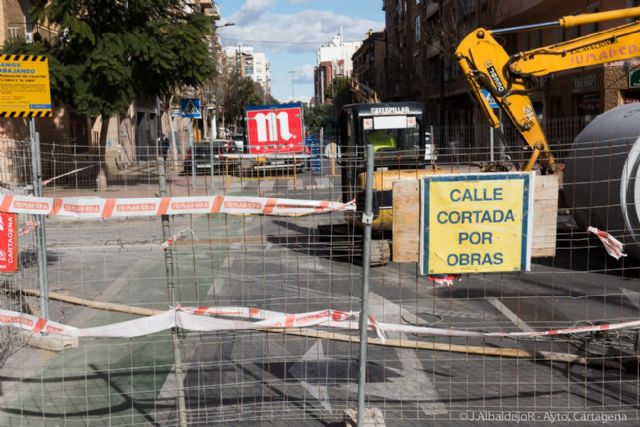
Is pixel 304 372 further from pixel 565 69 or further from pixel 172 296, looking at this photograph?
pixel 565 69

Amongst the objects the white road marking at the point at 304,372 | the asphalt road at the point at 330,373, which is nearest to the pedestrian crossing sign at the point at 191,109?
the asphalt road at the point at 330,373

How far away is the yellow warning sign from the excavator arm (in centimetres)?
733

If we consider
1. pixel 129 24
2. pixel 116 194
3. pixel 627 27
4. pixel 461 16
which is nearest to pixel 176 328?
pixel 627 27

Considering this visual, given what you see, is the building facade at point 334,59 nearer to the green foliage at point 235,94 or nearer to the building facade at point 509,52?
the green foliage at point 235,94

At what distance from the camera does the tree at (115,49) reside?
1973 cm

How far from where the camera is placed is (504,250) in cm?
472

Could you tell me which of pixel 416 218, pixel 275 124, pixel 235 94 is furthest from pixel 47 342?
pixel 235 94

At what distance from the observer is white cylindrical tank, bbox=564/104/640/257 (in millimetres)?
8844

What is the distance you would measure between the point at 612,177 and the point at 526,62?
2.72 meters

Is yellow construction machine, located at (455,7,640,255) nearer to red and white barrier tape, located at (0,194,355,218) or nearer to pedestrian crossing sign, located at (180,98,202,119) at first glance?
red and white barrier tape, located at (0,194,355,218)

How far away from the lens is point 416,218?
15.4ft

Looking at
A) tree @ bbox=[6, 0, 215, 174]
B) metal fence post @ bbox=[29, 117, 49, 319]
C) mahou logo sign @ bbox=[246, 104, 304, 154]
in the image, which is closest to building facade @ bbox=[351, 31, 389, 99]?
mahou logo sign @ bbox=[246, 104, 304, 154]

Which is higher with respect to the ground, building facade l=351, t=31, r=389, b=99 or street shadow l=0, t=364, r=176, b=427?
building facade l=351, t=31, r=389, b=99

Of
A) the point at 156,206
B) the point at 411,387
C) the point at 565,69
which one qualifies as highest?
the point at 565,69
